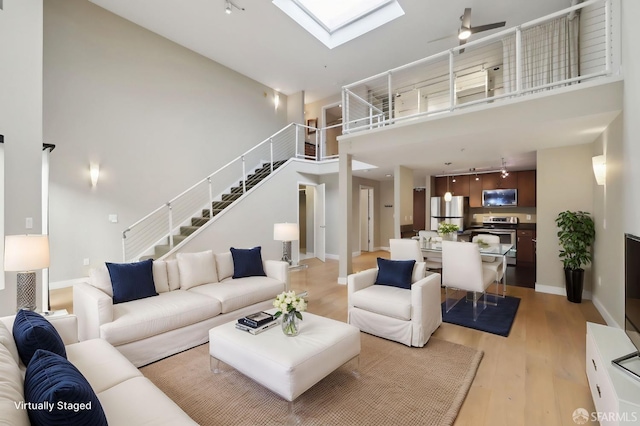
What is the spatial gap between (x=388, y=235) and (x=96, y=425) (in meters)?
9.12

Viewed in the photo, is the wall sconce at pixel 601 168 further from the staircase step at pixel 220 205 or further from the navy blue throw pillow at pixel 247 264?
the staircase step at pixel 220 205

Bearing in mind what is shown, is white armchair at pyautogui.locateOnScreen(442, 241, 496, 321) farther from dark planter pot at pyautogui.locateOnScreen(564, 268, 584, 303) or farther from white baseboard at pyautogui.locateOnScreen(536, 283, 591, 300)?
white baseboard at pyautogui.locateOnScreen(536, 283, 591, 300)

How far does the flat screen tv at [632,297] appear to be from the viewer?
5.64 feet

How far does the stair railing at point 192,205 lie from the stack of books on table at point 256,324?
3.44m

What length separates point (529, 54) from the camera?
5.41 metres

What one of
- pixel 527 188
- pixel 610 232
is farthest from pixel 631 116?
pixel 527 188

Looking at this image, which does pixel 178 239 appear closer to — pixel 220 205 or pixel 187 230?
pixel 187 230

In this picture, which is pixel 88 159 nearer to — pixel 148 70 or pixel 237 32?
pixel 148 70

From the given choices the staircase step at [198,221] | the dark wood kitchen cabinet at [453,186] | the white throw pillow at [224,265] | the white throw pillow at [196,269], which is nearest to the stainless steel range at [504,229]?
the dark wood kitchen cabinet at [453,186]

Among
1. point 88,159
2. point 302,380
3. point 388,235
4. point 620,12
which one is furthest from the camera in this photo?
point 388,235

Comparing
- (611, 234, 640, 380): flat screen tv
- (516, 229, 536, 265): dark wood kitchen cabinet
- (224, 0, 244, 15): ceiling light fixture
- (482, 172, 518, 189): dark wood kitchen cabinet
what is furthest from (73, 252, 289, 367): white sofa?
(482, 172, 518, 189): dark wood kitchen cabinet

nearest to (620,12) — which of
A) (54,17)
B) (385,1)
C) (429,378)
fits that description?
(385,1)

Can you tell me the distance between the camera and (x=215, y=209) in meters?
6.41

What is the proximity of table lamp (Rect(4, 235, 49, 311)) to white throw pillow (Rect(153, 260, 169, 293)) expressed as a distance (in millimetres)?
970
